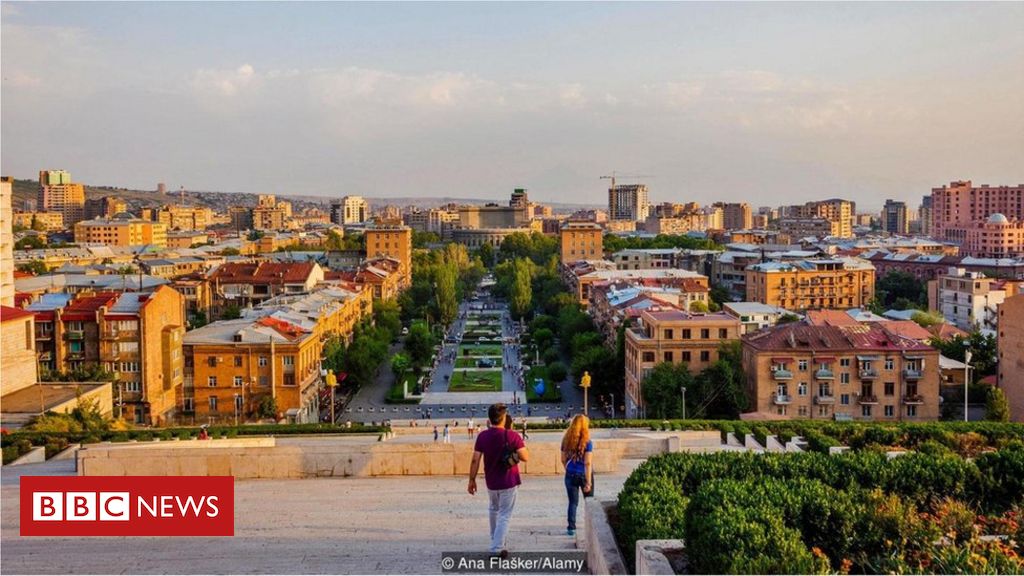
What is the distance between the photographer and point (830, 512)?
6.89 metres

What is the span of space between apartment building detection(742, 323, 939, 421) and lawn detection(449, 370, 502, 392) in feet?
46.3

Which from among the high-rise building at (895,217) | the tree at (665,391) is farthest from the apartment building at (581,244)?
the high-rise building at (895,217)

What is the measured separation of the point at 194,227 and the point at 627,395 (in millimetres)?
151711

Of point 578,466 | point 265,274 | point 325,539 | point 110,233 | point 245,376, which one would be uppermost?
point 110,233

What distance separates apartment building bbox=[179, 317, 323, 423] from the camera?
32.3 metres

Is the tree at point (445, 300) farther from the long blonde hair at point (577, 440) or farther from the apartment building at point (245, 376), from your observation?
the long blonde hair at point (577, 440)

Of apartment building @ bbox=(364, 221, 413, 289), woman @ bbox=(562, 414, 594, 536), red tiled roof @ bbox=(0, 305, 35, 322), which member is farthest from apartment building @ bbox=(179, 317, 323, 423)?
apartment building @ bbox=(364, 221, 413, 289)

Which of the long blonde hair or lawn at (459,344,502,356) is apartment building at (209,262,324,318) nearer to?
lawn at (459,344,502,356)

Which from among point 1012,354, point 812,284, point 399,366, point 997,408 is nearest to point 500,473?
point 997,408

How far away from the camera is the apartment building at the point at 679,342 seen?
32.5m

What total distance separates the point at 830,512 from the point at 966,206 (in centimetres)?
13016

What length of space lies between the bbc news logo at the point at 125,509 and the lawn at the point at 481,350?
140ft

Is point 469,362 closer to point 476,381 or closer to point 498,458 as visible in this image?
point 476,381

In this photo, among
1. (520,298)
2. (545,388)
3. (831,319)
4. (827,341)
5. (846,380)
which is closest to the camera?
(846,380)
